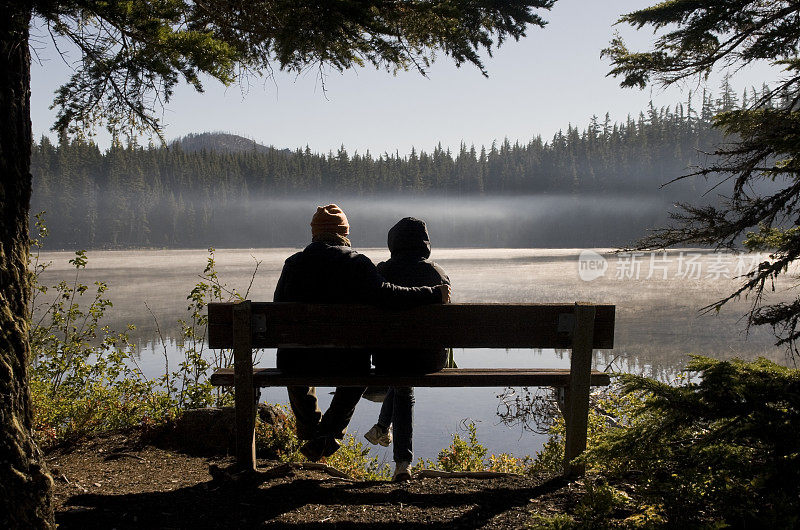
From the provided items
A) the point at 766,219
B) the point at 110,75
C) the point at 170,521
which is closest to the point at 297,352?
the point at 170,521

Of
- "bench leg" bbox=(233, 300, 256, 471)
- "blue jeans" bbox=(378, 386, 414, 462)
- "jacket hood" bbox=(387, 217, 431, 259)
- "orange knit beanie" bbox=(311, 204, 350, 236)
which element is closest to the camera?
"bench leg" bbox=(233, 300, 256, 471)

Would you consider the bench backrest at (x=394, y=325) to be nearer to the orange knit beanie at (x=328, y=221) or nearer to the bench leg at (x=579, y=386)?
the bench leg at (x=579, y=386)

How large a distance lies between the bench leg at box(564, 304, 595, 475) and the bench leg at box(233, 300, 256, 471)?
6.23 ft

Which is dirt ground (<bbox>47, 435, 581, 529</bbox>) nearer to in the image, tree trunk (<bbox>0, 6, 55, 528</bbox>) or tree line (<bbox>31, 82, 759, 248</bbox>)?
tree trunk (<bbox>0, 6, 55, 528</bbox>)

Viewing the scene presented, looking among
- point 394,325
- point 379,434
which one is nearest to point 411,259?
point 394,325

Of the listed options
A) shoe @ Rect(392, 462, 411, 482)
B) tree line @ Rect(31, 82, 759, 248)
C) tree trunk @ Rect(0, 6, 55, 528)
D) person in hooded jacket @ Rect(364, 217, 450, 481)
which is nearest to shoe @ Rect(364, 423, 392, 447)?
person in hooded jacket @ Rect(364, 217, 450, 481)

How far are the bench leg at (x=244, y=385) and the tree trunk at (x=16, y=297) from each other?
3.43 ft

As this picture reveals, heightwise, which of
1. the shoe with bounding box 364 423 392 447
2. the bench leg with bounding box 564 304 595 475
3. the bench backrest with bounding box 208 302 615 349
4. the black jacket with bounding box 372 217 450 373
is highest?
the black jacket with bounding box 372 217 450 373

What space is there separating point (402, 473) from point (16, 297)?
2.46 meters

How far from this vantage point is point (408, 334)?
3596 millimetres

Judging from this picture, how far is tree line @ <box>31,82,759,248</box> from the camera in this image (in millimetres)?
91812

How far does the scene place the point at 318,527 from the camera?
123 inches

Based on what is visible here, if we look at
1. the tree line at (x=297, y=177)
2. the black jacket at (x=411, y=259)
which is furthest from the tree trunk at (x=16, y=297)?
the tree line at (x=297, y=177)

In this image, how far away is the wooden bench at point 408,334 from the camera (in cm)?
357
